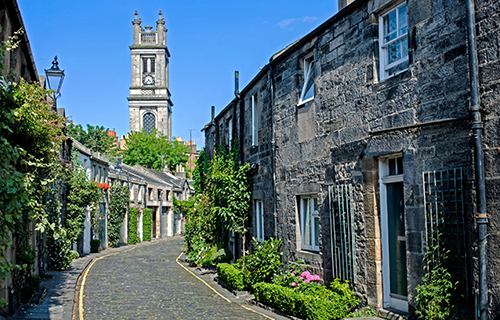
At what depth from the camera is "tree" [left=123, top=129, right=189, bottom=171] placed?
7250cm

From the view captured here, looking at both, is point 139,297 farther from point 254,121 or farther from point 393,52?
point 393,52

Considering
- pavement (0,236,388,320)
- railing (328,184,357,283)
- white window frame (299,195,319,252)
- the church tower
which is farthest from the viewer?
the church tower

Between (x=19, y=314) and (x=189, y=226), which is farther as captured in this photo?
(x=189, y=226)

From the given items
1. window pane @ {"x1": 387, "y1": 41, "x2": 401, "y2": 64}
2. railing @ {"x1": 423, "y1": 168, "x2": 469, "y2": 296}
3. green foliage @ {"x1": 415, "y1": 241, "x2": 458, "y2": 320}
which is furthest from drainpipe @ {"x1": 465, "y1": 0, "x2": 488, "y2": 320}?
window pane @ {"x1": 387, "y1": 41, "x2": 401, "y2": 64}

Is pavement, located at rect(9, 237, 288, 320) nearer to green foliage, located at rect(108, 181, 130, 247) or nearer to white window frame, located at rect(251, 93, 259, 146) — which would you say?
white window frame, located at rect(251, 93, 259, 146)

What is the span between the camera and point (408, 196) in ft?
25.4

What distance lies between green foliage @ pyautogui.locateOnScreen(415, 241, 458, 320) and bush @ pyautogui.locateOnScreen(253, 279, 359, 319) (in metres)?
1.89

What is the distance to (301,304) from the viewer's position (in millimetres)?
9344

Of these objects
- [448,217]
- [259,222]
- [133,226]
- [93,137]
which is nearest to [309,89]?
[259,222]

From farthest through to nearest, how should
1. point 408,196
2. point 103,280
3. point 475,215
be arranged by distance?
point 103,280, point 408,196, point 475,215

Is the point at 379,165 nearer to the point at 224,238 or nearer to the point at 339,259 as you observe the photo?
the point at 339,259

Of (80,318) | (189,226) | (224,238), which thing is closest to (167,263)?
(189,226)

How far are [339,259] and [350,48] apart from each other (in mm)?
4055

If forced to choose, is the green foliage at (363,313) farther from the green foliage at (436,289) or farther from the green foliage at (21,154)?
the green foliage at (21,154)
